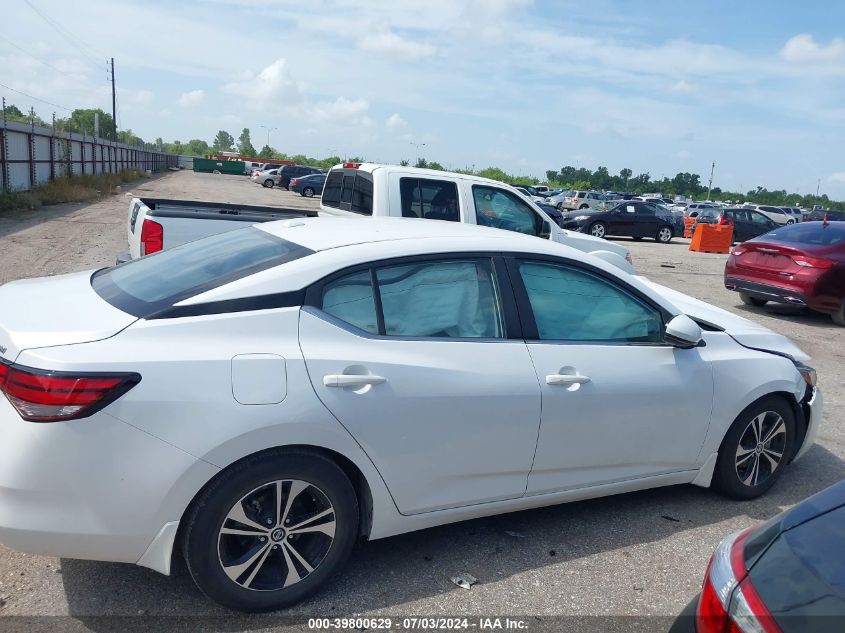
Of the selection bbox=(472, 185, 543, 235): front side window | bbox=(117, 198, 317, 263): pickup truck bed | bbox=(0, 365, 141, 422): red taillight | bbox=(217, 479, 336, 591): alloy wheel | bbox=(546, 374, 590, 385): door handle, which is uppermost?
bbox=(472, 185, 543, 235): front side window

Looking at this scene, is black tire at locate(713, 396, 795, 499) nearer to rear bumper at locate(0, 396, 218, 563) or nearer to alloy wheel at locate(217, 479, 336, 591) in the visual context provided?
alloy wheel at locate(217, 479, 336, 591)

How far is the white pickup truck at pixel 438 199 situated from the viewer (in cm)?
809

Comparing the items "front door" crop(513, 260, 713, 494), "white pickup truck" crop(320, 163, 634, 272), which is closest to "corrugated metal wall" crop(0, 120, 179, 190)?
"white pickup truck" crop(320, 163, 634, 272)

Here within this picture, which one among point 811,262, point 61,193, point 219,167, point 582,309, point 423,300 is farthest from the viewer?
point 219,167

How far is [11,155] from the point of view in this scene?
2275 cm

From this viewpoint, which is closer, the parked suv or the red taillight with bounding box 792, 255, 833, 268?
the red taillight with bounding box 792, 255, 833, 268

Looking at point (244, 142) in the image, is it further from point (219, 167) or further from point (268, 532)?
point (268, 532)

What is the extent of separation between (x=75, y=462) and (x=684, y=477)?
10.7ft

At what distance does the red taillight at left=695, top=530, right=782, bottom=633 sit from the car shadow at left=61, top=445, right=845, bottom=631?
4.98 ft

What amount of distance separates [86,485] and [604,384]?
8.03ft

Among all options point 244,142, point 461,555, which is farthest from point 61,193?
point 244,142

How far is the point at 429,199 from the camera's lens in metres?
8.21

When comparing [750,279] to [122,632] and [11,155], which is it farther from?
[11,155]

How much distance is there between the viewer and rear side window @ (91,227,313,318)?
10.5ft
